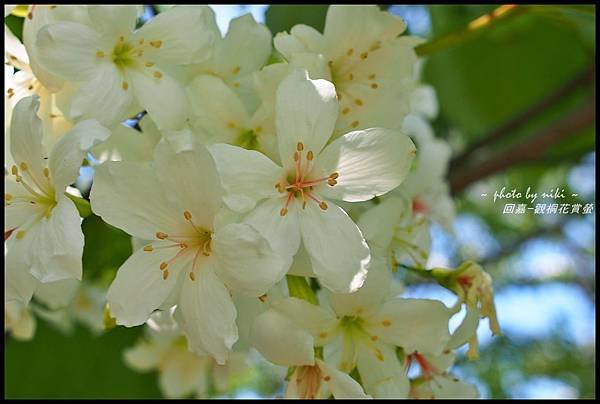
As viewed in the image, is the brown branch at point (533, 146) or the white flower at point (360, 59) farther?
the brown branch at point (533, 146)

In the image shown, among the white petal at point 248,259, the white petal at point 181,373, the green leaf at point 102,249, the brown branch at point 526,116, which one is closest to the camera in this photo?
the white petal at point 248,259

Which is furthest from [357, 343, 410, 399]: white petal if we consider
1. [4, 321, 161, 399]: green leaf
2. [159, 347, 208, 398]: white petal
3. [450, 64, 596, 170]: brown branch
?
[450, 64, 596, 170]: brown branch

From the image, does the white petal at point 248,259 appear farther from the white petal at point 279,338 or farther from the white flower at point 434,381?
the white flower at point 434,381

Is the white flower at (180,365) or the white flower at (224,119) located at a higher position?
the white flower at (224,119)

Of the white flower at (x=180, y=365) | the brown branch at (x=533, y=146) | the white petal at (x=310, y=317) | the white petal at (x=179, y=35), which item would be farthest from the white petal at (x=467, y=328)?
the brown branch at (x=533, y=146)

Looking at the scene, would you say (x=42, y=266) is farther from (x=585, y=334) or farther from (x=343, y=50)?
(x=585, y=334)

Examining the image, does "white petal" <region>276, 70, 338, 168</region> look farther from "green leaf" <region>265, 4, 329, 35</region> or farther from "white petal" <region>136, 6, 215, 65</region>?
"green leaf" <region>265, 4, 329, 35</region>

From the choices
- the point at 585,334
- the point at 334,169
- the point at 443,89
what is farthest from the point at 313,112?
the point at 585,334

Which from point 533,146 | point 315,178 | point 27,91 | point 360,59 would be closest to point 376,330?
point 315,178

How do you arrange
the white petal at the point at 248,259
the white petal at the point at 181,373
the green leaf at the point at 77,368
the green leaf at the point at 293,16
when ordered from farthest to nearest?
1. the green leaf at the point at 77,368
2. the white petal at the point at 181,373
3. the green leaf at the point at 293,16
4. the white petal at the point at 248,259
